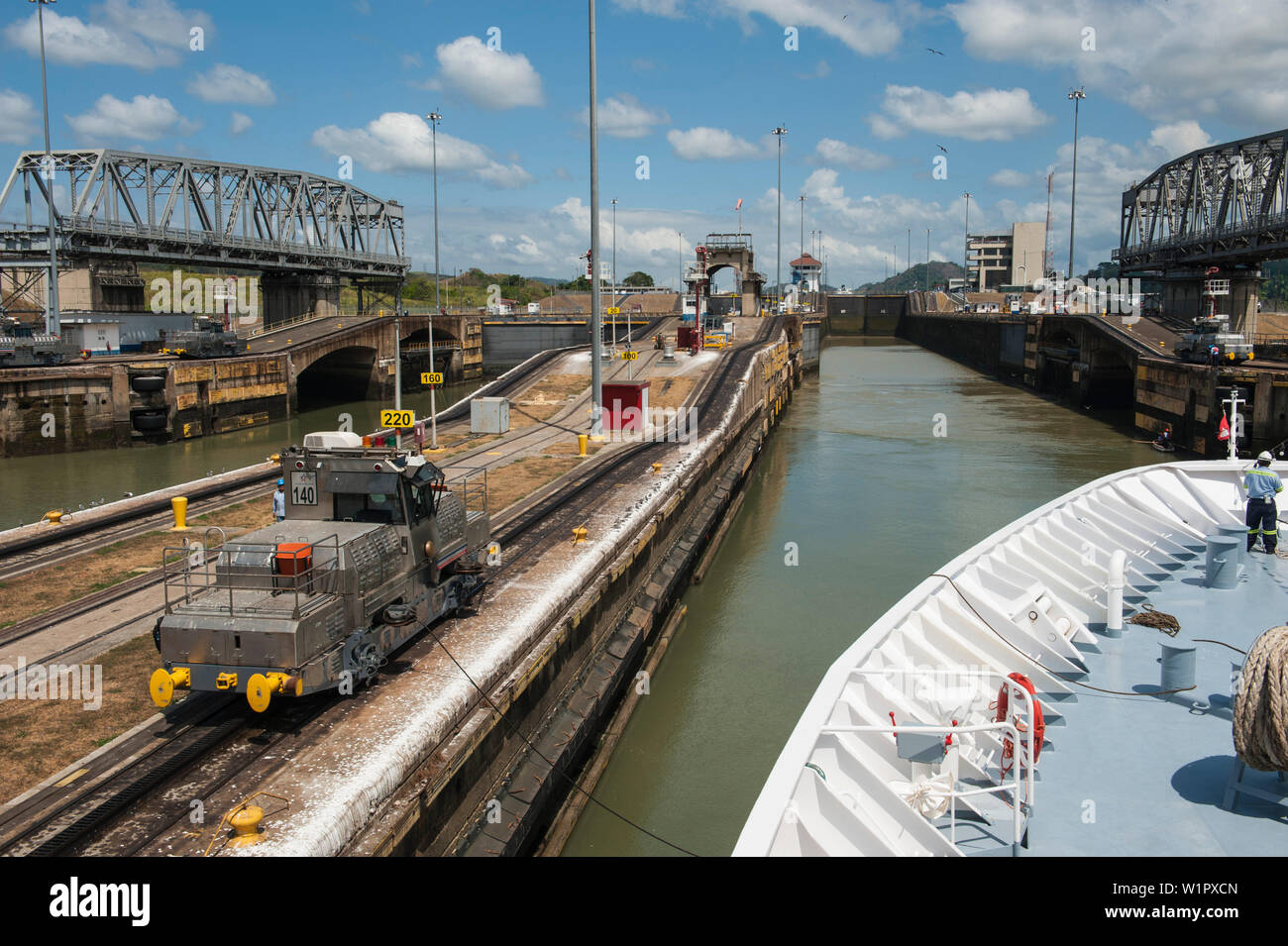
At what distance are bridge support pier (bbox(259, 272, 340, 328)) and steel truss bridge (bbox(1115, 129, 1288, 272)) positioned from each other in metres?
67.1

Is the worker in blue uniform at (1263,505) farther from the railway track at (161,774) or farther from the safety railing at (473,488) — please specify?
the safety railing at (473,488)

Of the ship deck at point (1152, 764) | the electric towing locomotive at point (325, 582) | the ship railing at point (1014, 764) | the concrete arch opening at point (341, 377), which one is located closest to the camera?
the ship railing at point (1014, 764)

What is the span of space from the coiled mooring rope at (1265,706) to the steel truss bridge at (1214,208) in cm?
6107

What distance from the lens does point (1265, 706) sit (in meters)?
6.27

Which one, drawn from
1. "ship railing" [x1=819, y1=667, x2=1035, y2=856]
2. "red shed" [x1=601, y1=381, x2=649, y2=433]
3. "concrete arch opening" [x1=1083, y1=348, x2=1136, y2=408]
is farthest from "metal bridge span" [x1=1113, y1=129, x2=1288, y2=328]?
"ship railing" [x1=819, y1=667, x2=1035, y2=856]

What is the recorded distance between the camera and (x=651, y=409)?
40.3m

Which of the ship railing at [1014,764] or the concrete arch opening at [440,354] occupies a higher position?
the concrete arch opening at [440,354]

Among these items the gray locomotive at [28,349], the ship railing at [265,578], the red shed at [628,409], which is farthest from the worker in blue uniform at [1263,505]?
the gray locomotive at [28,349]

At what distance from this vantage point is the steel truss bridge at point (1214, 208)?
59938 millimetres

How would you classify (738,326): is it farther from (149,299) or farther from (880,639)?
(880,639)

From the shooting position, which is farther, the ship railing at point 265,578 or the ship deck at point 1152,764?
the ship railing at point 265,578

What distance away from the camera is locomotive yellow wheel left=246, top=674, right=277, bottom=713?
9.95 m

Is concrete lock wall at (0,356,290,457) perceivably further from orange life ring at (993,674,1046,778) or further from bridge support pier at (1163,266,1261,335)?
bridge support pier at (1163,266,1261,335)

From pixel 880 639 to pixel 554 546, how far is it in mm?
10215
